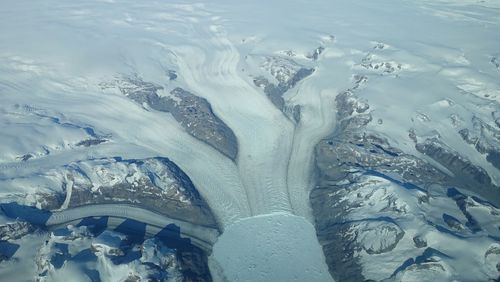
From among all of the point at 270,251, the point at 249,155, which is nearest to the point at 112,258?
the point at 270,251

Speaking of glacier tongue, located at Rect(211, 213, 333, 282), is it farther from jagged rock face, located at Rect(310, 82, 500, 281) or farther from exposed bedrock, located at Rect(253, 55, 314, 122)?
exposed bedrock, located at Rect(253, 55, 314, 122)

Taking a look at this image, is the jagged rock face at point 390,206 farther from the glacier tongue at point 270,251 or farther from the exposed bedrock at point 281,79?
the exposed bedrock at point 281,79

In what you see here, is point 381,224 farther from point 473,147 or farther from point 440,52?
point 440,52

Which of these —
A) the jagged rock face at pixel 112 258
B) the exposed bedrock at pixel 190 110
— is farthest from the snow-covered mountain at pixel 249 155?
the exposed bedrock at pixel 190 110

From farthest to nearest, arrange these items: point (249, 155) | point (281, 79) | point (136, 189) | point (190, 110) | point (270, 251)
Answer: point (281, 79) → point (190, 110) → point (249, 155) → point (136, 189) → point (270, 251)

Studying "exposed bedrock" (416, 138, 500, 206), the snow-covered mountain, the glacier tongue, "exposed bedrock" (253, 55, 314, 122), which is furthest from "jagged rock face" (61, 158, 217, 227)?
"exposed bedrock" (416, 138, 500, 206)

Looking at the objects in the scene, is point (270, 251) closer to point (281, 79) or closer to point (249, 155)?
point (249, 155)
